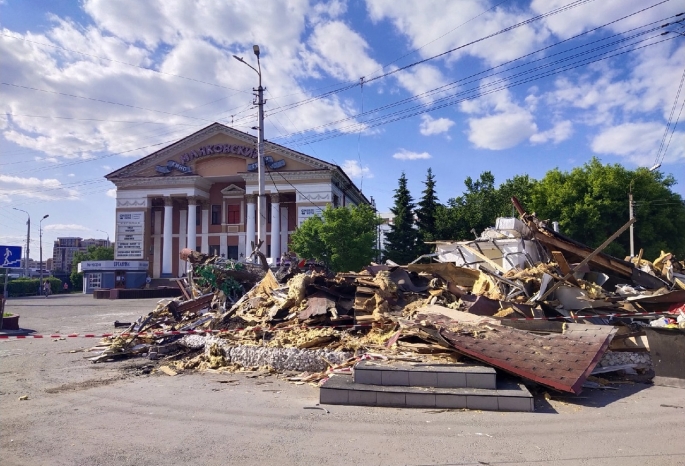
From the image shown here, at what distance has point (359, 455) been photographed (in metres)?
4.78

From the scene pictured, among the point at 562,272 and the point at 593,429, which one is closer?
the point at 593,429

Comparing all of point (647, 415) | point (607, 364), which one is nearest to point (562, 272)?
point (607, 364)

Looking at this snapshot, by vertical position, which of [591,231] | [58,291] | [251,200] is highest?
[251,200]

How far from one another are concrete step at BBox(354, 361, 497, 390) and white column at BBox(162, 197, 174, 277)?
4447 centimetres

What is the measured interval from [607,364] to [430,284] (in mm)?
4261

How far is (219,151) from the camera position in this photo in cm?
4700

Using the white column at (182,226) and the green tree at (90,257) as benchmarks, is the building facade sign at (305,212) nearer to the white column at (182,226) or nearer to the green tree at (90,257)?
the white column at (182,226)

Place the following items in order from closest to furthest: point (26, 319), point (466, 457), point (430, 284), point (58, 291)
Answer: point (466, 457) → point (430, 284) → point (26, 319) → point (58, 291)

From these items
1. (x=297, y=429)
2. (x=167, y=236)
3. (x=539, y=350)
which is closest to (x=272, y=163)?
(x=167, y=236)

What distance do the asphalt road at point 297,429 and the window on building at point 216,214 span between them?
4317 centimetres

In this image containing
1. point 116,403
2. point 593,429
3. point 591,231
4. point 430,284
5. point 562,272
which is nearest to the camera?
point 593,429

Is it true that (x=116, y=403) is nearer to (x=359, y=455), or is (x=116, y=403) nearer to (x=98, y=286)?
(x=359, y=455)

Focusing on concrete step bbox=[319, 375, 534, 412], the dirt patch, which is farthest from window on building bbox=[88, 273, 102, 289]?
concrete step bbox=[319, 375, 534, 412]

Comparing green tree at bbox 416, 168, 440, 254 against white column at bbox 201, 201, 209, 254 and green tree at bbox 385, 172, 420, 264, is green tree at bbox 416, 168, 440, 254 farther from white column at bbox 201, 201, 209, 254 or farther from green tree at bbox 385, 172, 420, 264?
white column at bbox 201, 201, 209, 254
